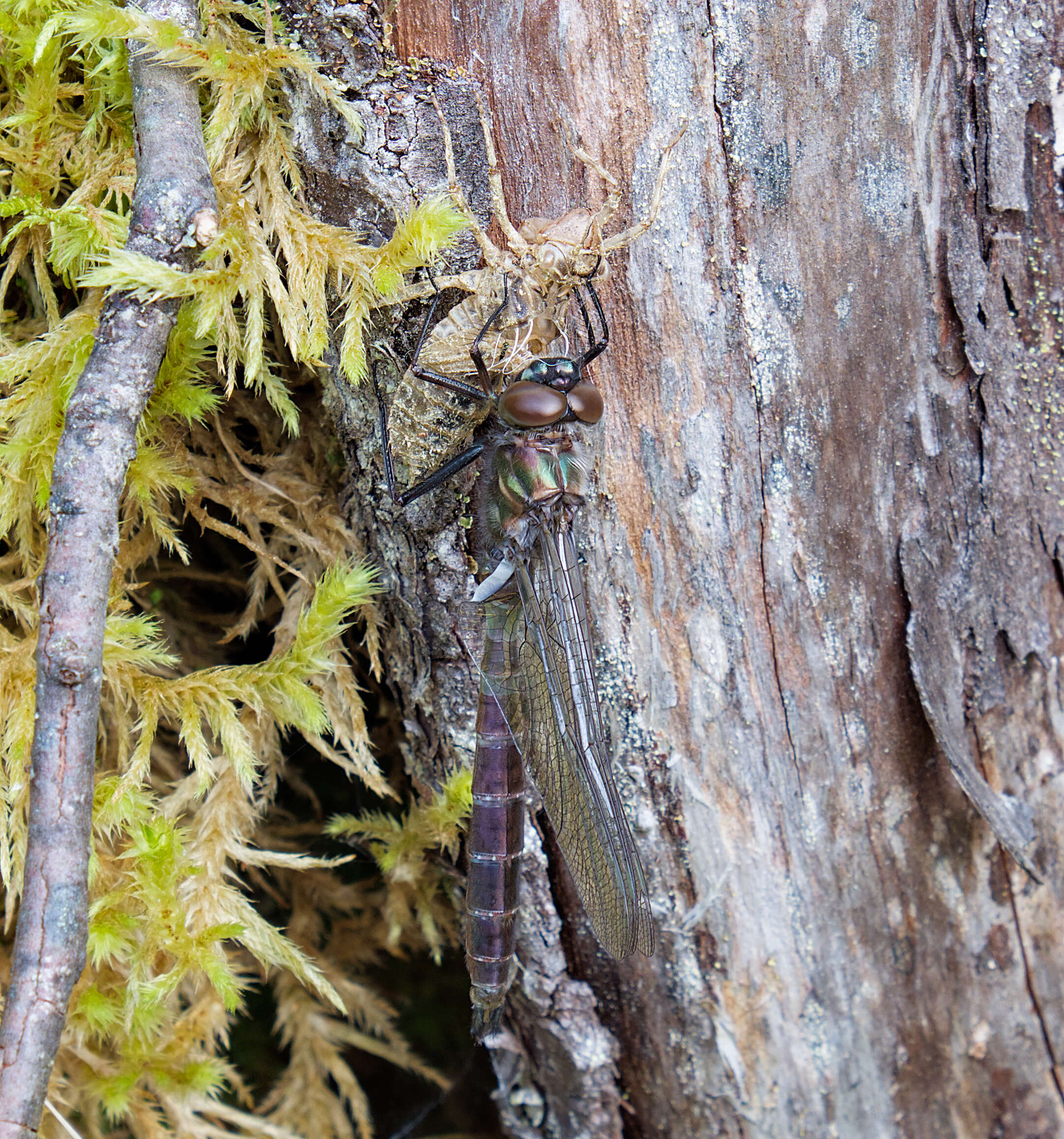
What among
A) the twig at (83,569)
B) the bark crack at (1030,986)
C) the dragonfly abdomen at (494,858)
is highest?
the twig at (83,569)

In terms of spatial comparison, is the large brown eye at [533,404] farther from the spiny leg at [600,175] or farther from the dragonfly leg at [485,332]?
the spiny leg at [600,175]

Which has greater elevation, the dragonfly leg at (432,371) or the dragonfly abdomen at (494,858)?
the dragonfly leg at (432,371)

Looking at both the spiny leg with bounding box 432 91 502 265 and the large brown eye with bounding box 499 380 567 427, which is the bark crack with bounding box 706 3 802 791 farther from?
the spiny leg with bounding box 432 91 502 265

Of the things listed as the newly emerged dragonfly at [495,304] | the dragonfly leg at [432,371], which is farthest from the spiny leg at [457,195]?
the dragonfly leg at [432,371]

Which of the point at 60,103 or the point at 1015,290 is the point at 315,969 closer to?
the point at 60,103

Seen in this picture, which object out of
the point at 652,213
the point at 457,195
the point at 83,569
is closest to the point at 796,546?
the point at 652,213

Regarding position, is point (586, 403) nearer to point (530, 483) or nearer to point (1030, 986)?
point (530, 483)

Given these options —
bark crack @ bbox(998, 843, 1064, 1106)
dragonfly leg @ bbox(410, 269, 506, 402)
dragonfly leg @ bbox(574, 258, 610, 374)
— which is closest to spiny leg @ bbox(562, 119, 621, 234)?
dragonfly leg @ bbox(574, 258, 610, 374)
